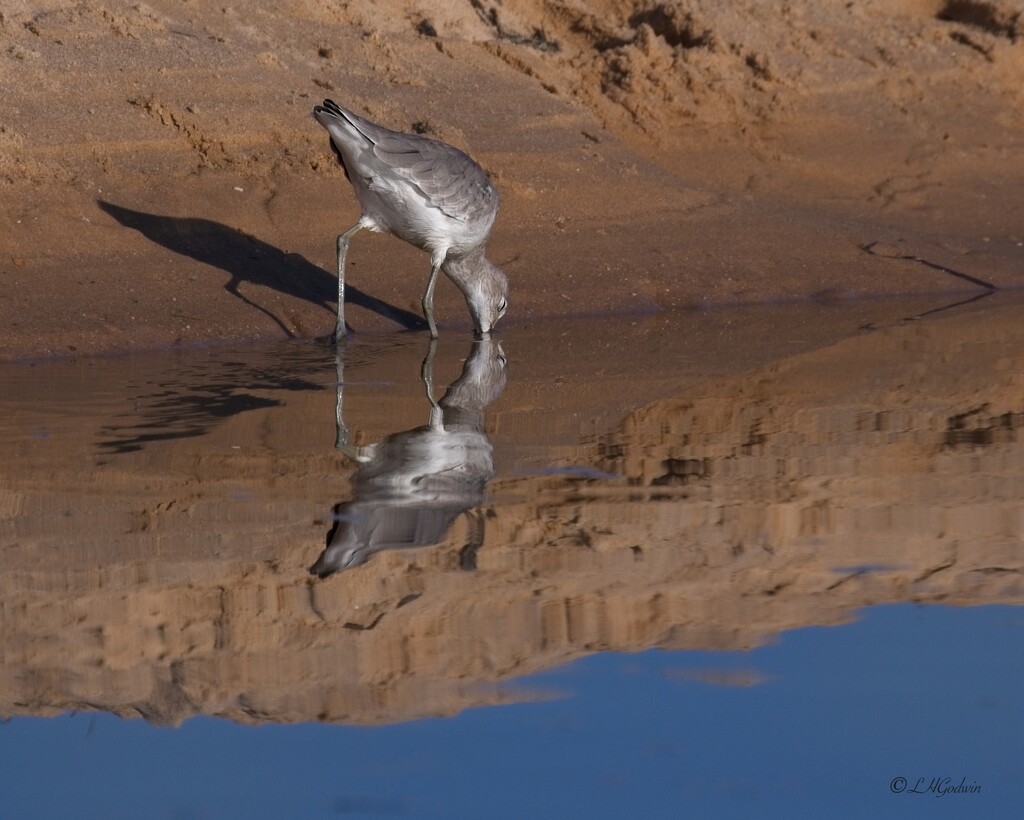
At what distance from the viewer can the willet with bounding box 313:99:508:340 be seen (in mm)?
9297

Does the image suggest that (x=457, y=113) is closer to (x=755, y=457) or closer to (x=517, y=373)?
(x=517, y=373)

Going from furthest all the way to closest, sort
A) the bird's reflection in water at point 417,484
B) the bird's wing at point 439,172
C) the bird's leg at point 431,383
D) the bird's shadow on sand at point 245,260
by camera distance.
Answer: the bird's shadow on sand at point 245,260 → the bird's wing at point 439,172 → the bird's leg at point 431,383 → the bird's reflection in water at point 417,484

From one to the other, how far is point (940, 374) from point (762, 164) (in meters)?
5.85

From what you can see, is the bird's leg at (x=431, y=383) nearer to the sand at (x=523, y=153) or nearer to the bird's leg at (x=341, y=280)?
the bird's leg at (x=341, y=280)

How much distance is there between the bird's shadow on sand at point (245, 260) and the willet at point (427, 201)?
60cm

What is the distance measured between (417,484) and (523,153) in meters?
7.32

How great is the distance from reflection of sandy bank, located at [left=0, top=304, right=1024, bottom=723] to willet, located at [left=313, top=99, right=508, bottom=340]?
2.05 meters

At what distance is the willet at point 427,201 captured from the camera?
30.5 feet

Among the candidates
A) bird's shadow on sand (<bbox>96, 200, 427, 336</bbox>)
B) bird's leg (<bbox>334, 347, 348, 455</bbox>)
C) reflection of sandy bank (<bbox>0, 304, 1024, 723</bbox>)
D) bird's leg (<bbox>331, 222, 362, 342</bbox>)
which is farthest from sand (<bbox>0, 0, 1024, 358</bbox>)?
reflection of sandy bank (<bbox>0, 304, 1024, 723</bbox>)

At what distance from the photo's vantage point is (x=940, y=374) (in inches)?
356

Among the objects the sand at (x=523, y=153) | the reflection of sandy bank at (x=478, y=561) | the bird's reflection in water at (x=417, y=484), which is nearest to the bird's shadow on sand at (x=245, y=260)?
the sand at (x=523, y=153)

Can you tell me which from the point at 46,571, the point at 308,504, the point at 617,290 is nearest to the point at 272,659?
the point at 46,571

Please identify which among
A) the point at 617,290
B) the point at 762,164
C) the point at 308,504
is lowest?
the point at 308,504

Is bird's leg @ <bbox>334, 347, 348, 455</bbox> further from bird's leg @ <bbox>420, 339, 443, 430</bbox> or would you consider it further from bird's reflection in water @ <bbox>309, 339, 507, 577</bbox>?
bird's leg @ <bbox>420, 339, 443, 430</bbox>
